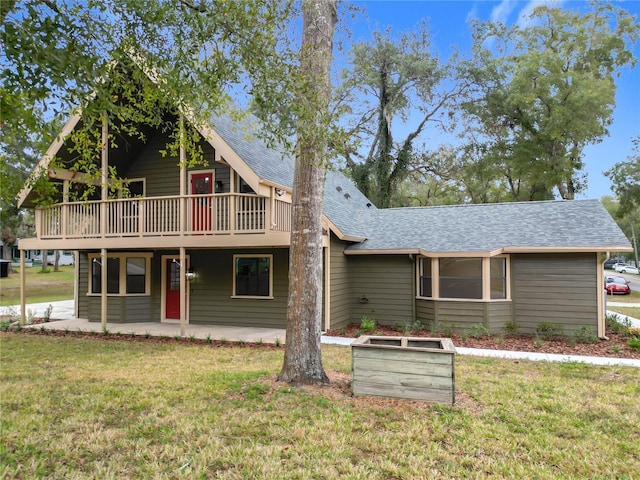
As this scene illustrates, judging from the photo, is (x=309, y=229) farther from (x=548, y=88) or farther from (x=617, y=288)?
(x=617, y=288)

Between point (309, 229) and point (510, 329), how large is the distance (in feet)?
23.7

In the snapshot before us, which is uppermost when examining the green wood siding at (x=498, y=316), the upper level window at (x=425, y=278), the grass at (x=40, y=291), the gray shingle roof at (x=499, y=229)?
the gray shingle roof at (x=499, y=229)

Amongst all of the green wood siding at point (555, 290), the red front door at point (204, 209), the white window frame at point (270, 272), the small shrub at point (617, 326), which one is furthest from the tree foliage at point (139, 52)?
the small shrub at point (617, 326)

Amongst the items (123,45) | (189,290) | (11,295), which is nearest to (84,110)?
(123,45)

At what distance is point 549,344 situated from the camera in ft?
30.7

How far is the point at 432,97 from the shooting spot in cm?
2481

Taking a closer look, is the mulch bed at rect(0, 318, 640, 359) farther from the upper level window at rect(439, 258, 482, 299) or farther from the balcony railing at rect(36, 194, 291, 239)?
the balcony railing at rect(36, 194, 291, 239)

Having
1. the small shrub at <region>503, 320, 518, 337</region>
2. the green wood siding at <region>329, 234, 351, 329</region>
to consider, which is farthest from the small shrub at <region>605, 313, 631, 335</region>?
the green wood siding at <region>329, 234, 351, 329</region>

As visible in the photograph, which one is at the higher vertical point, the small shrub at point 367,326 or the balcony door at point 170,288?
the balcony door at point 170,288

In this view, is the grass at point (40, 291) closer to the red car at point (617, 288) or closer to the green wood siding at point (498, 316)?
the green wood siding at point (498, 316)

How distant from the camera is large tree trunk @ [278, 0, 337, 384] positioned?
18.1 feet

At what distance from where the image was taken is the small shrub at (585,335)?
379 inches

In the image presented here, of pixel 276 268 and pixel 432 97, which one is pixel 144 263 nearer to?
pixel 276 268

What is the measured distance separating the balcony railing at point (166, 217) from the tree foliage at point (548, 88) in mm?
17320
